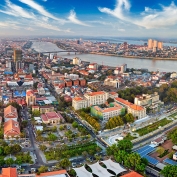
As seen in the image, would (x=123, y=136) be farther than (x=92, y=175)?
Yes

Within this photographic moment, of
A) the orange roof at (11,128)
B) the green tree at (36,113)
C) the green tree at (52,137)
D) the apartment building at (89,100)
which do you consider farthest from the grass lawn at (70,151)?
the apartment building at (89,100)

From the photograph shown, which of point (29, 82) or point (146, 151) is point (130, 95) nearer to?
point (146, 151)

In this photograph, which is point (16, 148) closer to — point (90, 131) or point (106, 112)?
point (90, 131)

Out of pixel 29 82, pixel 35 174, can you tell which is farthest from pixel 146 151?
pixel 29 82

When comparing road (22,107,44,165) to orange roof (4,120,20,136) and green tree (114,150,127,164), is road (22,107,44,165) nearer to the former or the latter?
orange roof (4,120,20,136)

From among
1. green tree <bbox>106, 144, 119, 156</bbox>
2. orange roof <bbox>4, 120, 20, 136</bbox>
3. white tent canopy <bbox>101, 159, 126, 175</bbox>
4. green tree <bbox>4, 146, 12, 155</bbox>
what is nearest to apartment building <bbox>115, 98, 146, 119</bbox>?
green tree <bbox>106, 144, 119, 156</bbox>

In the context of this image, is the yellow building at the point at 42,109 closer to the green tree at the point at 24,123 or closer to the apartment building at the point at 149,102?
the green tree at the point at 24,123

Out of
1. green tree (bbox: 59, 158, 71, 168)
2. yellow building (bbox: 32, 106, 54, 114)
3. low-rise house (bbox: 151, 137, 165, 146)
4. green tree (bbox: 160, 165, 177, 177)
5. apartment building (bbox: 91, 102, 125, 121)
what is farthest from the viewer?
yellow building (bbox: 32, 106, 54, 114)
